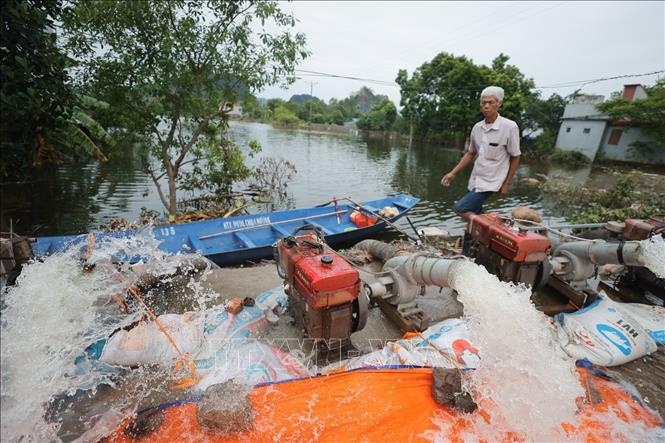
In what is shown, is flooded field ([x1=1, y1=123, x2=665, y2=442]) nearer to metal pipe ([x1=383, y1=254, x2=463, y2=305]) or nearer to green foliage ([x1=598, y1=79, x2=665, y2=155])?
metal pipe ([x1=383, y1=254, x2=463, y2=305])

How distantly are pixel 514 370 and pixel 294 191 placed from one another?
1380 centimetres

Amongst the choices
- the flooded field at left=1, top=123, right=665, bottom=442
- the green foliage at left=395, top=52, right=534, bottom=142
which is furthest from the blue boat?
the green foliage at left=395, top=52, right=534, bottom=142

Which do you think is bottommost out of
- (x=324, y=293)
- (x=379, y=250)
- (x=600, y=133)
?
(x=379, y=250)

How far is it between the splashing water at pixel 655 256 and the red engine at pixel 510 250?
0.94 meters

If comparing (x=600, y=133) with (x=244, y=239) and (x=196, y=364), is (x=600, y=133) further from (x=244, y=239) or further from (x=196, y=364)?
(x=196, y=364)

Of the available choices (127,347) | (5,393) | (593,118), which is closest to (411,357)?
(127,347)

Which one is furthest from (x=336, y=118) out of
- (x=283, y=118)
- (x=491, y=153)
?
(x=491, y=153)

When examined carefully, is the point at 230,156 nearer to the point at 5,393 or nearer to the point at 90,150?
the point at 90,150

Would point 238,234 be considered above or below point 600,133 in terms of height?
below

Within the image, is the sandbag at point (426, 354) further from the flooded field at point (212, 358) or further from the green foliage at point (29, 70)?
the green foliage at point (29, 70)

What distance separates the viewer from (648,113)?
74.1 feet

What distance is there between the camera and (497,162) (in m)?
4.46

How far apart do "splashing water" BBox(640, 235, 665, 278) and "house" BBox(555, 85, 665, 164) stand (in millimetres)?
28771

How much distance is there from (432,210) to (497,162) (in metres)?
9.58
